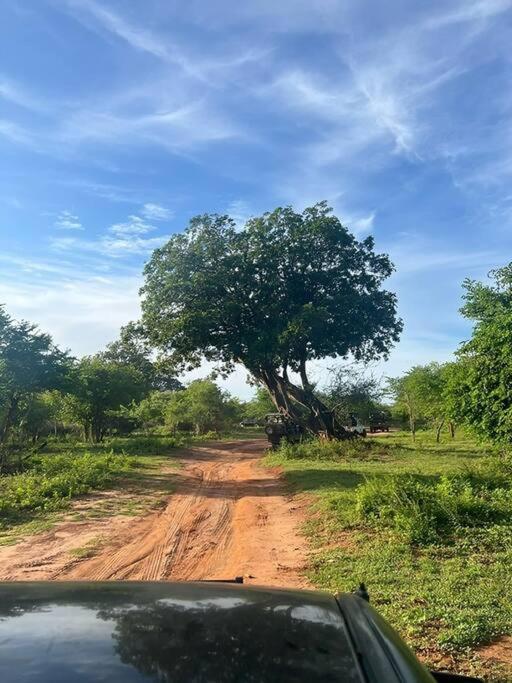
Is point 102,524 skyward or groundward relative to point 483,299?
groundward

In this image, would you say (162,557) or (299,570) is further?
(162,557)

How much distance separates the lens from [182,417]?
42531 mm

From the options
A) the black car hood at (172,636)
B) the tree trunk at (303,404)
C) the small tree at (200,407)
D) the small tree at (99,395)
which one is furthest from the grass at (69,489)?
the small tree at (200,407)

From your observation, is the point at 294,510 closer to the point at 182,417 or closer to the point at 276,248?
the point at 276,248

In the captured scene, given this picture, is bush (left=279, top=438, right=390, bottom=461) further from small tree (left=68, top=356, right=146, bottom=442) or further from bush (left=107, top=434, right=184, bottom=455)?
small tree (left=68, top=356, right=146, bottom=442)

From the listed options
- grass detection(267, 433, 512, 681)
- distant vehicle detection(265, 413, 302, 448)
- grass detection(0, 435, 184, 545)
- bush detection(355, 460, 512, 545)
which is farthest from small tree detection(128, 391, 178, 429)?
bush detection(355, 460, 512, 545)

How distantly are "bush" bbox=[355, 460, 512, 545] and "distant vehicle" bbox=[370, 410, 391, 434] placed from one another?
39477 mm

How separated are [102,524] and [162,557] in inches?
105

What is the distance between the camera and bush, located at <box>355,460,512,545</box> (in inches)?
335

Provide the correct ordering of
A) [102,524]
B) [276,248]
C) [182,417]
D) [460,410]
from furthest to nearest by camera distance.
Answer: [182,417] → [276,248] → [460,410] → [102,524]

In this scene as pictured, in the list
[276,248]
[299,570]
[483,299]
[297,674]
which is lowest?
[299,570]

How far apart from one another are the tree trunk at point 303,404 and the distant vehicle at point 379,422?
2105 centimetres

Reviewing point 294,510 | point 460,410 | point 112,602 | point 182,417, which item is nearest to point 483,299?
point 460,410

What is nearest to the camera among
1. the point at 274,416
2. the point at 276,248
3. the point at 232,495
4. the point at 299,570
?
the point at 299,570
